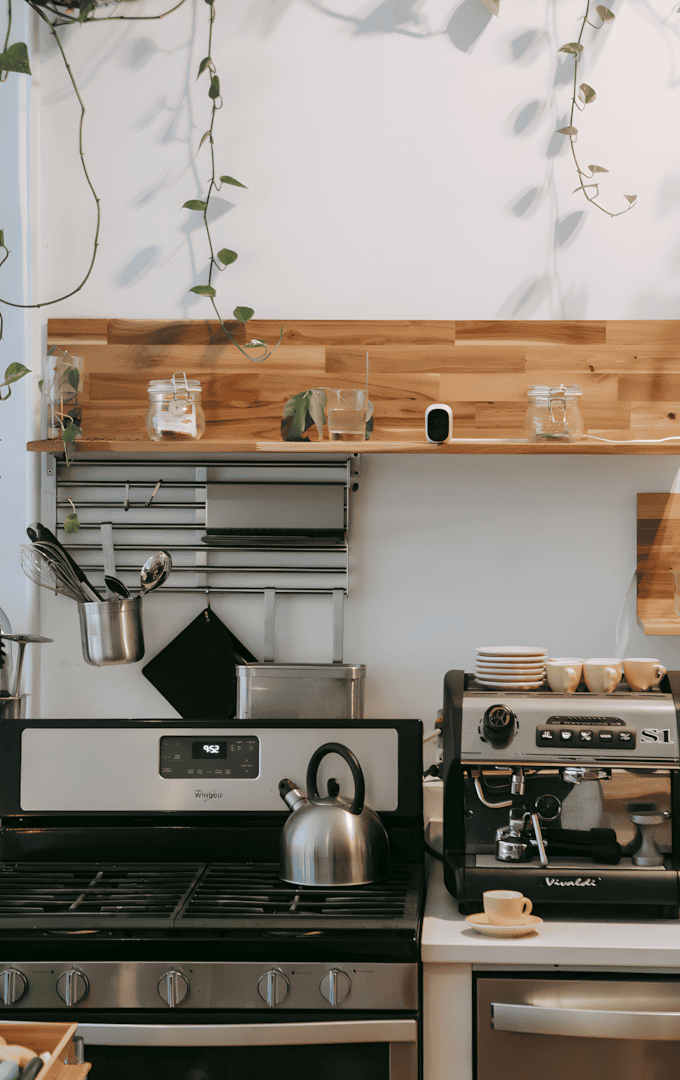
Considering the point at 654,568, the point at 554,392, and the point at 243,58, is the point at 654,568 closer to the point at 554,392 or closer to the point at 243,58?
the point at 554,392

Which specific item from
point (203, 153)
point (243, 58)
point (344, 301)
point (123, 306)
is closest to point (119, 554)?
point (123, 306)

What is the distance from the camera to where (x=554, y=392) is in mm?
2041

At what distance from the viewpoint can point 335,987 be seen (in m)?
1.50

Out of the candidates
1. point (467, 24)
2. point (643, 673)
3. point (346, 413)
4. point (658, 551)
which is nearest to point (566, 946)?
point (643, 673)

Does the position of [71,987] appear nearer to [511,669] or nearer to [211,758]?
[211,758]

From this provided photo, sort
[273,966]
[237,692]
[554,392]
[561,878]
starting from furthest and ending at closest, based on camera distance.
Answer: [237,692], [554,392], [561,878], [273,966]

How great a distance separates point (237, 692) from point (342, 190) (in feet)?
3.96

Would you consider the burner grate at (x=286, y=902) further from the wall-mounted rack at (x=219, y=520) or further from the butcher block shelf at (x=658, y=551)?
the butcher block shelf at (x=658, y=551)

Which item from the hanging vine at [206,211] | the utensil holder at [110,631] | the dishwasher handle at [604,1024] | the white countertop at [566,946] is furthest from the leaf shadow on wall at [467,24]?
the dishwasher handle at [604,1024]

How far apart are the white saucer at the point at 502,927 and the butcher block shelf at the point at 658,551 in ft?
2.78

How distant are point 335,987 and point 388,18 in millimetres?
2071

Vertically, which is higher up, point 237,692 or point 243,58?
point 243,58

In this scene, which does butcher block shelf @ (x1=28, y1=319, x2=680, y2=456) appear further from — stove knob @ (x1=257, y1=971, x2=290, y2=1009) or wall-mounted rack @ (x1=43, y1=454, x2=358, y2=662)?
stove knob @ (x1=257, y1=971, x2=290, y2=1009)

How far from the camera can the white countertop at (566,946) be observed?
152 cm
